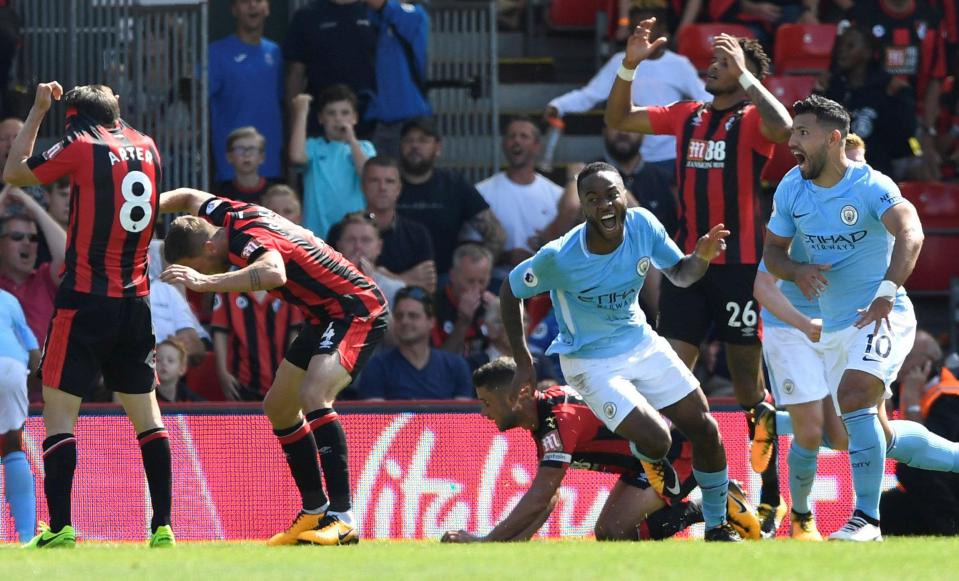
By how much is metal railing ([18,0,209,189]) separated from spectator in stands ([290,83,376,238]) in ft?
2.62

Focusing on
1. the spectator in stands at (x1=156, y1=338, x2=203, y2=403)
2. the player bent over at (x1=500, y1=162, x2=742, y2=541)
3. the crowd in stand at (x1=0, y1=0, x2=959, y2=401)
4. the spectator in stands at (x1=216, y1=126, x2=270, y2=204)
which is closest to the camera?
the player bent over at (x1=500, y1=162, x2=742, y2=541)

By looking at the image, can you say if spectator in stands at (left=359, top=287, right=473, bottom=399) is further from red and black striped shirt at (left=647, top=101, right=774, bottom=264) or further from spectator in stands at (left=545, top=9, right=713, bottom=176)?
red and black striped shirt at (left=647, top=101, right=774, bottom=264)

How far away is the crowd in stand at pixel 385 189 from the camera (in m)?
12.8

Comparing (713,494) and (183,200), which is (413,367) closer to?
(183,200)

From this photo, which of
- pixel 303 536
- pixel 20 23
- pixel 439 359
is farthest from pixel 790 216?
pixel 20 23

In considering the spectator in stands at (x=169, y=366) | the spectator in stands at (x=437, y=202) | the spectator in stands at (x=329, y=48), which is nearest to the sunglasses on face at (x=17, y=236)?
the spectator in stands at (x=169, y=366)

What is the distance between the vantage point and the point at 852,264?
883 cm

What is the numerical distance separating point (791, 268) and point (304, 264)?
2.53 meters

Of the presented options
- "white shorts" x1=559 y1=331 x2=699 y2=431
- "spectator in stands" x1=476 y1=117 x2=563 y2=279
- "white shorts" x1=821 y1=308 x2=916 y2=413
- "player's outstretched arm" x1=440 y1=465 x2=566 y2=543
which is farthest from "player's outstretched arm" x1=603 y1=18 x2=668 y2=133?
"spectator in stands" x1=476 y1=117 x2=563 y2=279

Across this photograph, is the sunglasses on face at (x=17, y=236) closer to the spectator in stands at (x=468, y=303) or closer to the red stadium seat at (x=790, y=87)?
the spectator in stands at (x=468, y=303)

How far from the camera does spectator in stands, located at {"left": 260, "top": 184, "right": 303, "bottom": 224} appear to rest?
13.1 metres

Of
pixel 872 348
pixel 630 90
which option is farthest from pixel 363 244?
pixel 872 348

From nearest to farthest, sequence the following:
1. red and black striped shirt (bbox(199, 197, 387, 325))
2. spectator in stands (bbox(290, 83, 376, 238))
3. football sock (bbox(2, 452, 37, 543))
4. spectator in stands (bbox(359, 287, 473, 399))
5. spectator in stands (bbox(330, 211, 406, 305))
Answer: red and black striped shirt (bbox(199, 197, 387, 325)), football sock (bbox(2, 452, 37, 543)), spectator in stands (bbox(359, 287, 473, 399)), spectator in stands (bbox(330, 211, 406, 305)), spectator in stands (bbox(290, 83, 376, 238))

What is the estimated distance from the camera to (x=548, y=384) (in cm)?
1209
